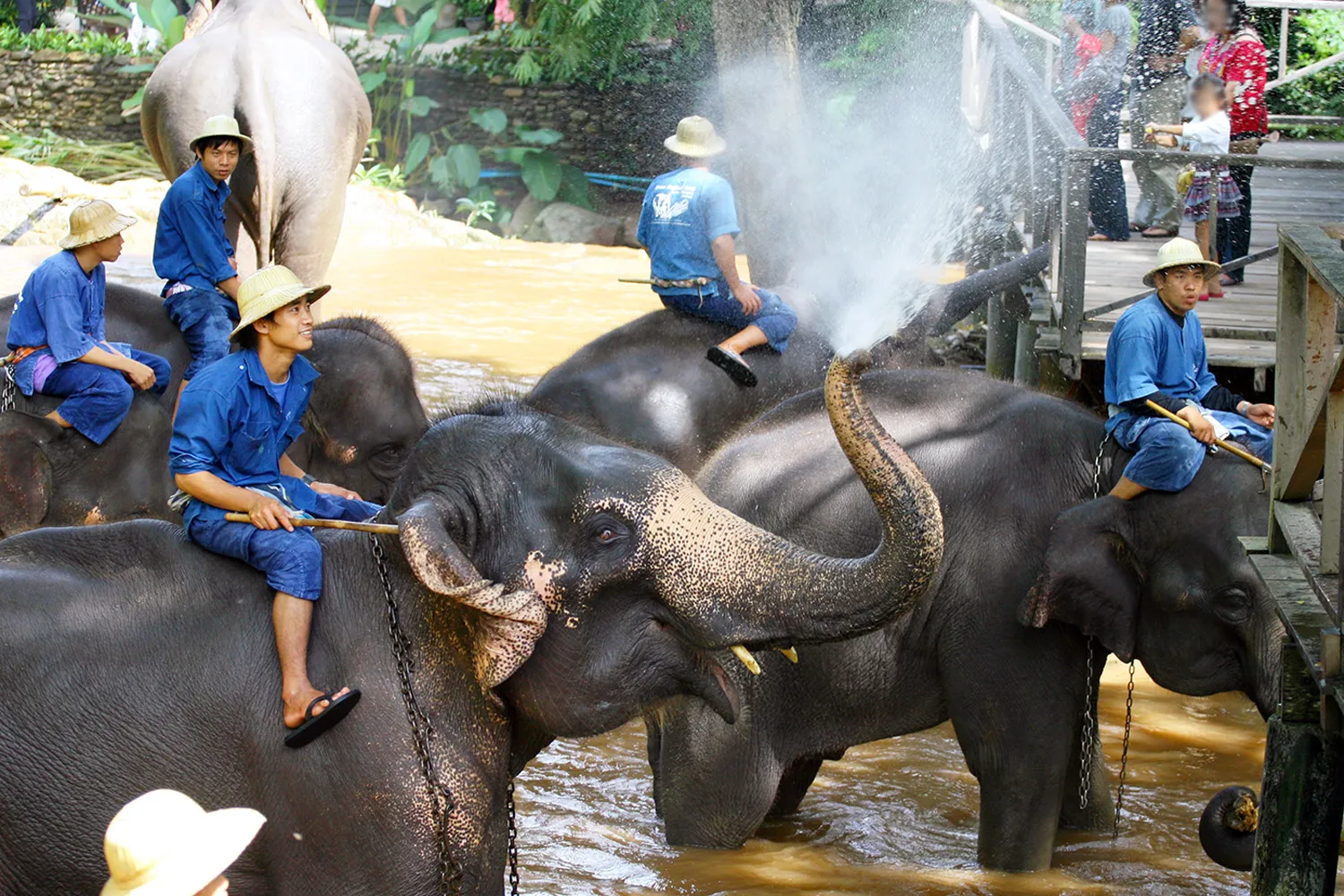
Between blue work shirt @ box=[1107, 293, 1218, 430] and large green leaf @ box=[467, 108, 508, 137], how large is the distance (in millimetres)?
15341

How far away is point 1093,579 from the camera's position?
4332mm

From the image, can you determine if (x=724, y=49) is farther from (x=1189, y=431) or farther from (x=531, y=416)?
(x=531, y=416)

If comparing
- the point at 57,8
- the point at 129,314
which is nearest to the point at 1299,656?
the point at 129,314

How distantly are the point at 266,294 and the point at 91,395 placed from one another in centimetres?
229

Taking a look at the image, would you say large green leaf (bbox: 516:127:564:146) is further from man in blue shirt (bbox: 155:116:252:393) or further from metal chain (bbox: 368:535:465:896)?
metal chain (bbox: 368:535:465:896)

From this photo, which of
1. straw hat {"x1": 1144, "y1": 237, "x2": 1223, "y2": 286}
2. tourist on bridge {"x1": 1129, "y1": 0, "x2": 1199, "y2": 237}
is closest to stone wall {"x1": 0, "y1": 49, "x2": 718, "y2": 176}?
tourist on bridge {"x1": 1129, "y1": 0, "x2": 1199, "y2": 237}

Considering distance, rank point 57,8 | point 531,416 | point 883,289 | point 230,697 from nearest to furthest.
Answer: point 230,697, point 531,416, point 883,289, point 57,8

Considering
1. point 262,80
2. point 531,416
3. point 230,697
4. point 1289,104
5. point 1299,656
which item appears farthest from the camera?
point 1289,104

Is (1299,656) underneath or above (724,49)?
underneath

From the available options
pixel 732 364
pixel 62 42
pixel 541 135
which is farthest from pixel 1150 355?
pixel 62 42

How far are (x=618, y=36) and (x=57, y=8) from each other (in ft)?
31.7

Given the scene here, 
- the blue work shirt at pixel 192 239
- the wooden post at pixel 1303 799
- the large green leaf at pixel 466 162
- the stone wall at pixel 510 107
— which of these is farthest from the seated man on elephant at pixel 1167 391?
the stone wall at pixel 510 107

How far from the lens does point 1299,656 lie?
371cm

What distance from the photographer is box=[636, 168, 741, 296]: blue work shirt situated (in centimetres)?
670
